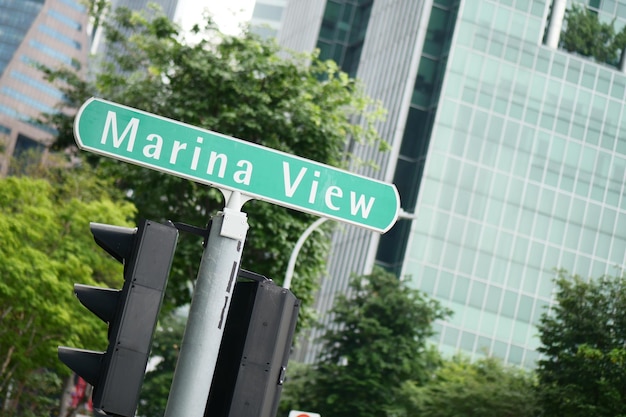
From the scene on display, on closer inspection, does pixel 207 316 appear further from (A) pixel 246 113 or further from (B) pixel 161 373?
(B) pixel 161 373

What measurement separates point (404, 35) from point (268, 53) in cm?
Answer: 5054

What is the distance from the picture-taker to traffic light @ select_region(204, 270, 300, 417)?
5.05 meters

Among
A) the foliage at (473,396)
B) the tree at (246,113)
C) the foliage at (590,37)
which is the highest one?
the foliage at (590,37)

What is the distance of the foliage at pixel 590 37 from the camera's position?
255ft

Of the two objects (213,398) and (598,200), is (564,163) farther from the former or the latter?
(213,398)

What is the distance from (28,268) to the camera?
29312mm

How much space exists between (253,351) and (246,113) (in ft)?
81.4

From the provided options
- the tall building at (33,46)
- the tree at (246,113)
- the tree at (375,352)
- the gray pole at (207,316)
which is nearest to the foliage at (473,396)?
the tree at (375,352)

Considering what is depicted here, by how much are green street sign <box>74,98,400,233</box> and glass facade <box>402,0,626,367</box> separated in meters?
66.8

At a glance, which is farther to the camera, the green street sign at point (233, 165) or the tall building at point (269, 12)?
the tall building at point (269, 12)

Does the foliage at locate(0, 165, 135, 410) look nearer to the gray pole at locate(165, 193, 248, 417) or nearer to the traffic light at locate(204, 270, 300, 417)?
the traffic light at locate(204, 270, 300, 417)

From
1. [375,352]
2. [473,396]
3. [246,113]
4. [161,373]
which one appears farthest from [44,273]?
[161,373]

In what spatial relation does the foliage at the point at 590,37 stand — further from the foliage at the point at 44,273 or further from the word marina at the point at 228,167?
the word marina at the point at 228,167

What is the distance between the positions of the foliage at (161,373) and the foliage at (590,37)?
32.3 meters
